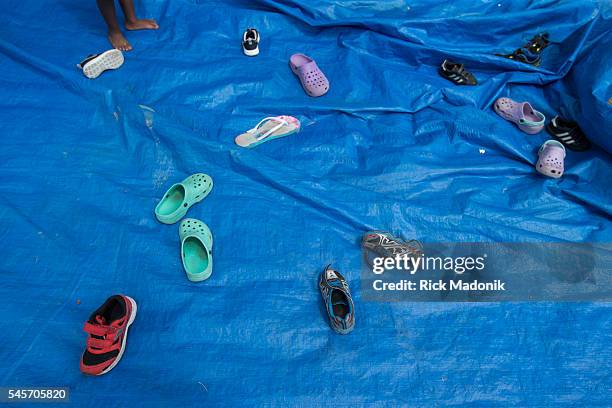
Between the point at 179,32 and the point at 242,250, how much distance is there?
134cm

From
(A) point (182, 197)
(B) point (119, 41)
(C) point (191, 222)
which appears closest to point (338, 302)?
(C) point (191, 222)

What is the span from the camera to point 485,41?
7.34ft

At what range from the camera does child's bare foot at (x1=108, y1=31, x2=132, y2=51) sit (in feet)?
7.06

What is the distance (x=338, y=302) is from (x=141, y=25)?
1.80 metres

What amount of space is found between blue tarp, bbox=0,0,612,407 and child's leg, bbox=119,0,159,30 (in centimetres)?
5

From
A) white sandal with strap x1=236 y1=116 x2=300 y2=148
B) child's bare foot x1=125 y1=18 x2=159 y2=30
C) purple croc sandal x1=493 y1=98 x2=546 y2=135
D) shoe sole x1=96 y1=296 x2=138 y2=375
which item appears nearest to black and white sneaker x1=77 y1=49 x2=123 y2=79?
child's bare foot x1=125 y1=18 x2=159 y2=30

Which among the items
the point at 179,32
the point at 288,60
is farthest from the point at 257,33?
the point at 179,32

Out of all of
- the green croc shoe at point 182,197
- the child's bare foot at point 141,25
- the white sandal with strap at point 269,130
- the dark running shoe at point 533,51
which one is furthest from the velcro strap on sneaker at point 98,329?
the dark running shoe at point 533,51

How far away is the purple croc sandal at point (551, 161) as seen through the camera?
69.5 inches

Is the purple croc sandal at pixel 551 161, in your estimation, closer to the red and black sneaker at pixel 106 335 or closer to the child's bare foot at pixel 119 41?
the red and black sneaker at pixel 106 335

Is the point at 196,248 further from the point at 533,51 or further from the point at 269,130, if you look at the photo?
the point at 533,51

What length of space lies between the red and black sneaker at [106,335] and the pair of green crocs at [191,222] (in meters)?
0.25

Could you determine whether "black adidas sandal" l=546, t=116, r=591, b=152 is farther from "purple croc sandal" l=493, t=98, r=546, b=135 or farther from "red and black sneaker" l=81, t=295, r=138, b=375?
"red and black sneaker" l=81, t=295, r=138, b=375

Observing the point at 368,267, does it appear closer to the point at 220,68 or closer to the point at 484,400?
the point at 484,400
